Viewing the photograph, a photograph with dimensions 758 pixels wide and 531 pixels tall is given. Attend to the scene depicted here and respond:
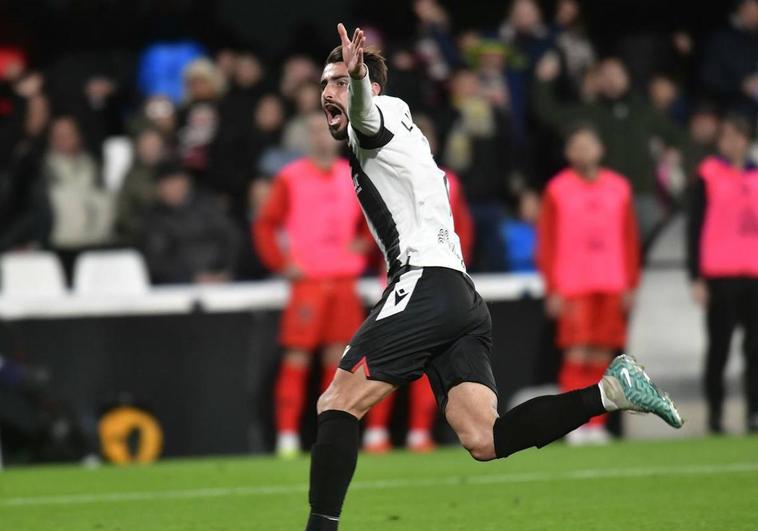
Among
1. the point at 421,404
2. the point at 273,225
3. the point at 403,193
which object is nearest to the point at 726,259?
Answer: the point at 421,404

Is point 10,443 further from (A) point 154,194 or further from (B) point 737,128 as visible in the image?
(B) point 737,128

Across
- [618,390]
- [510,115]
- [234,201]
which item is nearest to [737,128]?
[510,115]

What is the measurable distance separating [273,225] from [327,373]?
116cm

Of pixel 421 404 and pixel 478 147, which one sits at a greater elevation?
pixel 478 147

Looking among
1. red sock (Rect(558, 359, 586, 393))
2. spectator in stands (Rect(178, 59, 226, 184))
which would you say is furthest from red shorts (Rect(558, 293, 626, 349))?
spectator in stands (Rect(178, 59, 226, 184))

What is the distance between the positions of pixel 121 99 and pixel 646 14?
241 inches

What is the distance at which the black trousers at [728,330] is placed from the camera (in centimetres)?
1211

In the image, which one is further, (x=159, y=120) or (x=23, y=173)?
(x=159, y=120)

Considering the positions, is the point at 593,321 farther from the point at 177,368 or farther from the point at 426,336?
the point at 426,336

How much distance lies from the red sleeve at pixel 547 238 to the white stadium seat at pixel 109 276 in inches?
116

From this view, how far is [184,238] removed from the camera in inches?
491

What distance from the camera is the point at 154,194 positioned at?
12852 millimetres

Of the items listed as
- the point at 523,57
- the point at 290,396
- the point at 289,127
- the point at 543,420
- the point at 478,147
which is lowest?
the point at 290,396

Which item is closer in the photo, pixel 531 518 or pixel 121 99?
pixel 531 518
